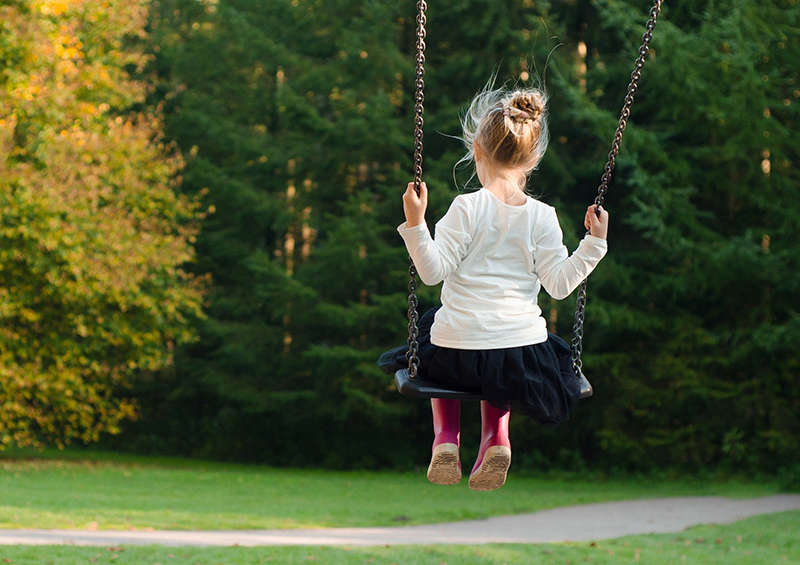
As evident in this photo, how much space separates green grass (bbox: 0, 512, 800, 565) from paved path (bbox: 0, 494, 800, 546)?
1.74 feet

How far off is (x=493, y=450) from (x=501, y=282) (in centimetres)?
64

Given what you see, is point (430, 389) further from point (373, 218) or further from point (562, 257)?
point (373, 218)

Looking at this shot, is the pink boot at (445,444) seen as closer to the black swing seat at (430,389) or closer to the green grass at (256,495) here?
the black swing seat at (430,389)

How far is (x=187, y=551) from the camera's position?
8.40 m

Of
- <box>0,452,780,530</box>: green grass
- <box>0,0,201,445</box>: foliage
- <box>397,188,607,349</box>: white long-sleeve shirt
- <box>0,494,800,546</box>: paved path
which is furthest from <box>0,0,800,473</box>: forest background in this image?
<box>397,188,607,349</box>: white long-sleeve shirt

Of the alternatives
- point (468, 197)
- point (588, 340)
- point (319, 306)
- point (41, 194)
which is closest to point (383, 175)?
point (319, 306)

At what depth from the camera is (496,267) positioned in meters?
3.42

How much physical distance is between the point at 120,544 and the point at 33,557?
1.03 m

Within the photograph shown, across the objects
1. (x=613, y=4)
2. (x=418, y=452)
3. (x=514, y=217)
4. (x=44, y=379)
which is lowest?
(x=418, y=452)

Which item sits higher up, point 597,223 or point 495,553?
point 597,223

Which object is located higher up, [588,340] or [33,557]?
[588,340]

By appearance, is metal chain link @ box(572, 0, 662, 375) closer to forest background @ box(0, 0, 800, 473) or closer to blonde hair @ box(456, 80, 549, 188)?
blonde hair @ box(456, 80, 549, 188)

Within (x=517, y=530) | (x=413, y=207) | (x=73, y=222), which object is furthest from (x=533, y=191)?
(x=413, y=207)

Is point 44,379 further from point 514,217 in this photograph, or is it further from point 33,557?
point 514,217
